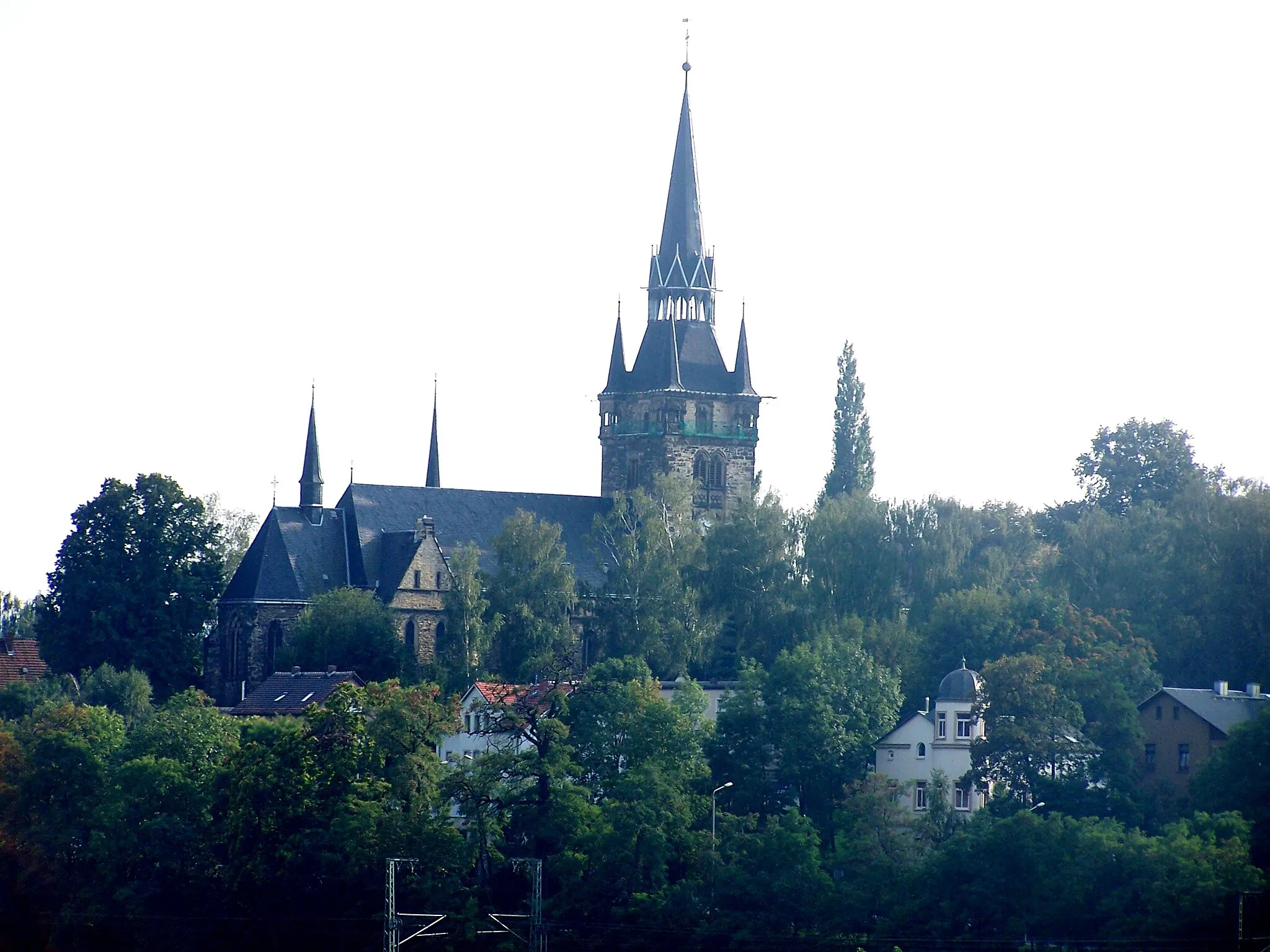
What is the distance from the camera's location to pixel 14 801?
292ft

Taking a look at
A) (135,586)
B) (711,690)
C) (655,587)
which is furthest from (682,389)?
(135,586)

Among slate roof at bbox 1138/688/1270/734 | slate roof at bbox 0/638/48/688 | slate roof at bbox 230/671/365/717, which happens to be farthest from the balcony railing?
slate roof at bbox 1138/688/1270/734

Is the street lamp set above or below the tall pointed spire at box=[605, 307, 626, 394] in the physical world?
below

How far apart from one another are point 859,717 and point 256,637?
3028cm

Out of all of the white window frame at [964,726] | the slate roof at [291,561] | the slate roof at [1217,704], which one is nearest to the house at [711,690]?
the white window frame at [964,726]

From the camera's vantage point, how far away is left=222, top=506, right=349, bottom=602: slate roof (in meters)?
107

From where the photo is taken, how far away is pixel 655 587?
101m

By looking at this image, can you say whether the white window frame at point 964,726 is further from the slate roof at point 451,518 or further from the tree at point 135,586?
the tree at point 135,586

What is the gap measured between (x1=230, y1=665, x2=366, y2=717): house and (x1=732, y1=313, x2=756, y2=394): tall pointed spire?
25818mm

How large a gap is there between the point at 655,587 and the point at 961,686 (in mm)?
A: 19986

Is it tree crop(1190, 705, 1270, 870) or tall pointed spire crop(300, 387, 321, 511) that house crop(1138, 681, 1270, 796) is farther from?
tall pointed spire crop(300, 387, 321, 511)

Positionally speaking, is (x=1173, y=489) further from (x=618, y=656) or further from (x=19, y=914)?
(x=19, y=914)

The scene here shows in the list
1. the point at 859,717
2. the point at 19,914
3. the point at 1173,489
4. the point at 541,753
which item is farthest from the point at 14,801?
the point at 1173,489

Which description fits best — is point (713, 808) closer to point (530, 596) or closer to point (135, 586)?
point (530, 596)
